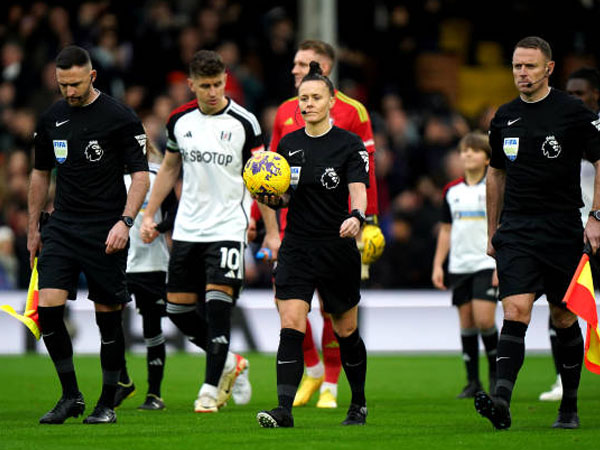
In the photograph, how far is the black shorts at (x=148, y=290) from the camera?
32.4 ft

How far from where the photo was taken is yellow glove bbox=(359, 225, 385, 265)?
9.45 m

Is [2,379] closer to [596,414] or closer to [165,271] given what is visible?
[165,271]

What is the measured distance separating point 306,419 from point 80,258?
1884mm

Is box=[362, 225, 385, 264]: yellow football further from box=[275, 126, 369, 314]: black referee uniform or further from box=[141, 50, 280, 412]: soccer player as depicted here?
box=[275, 126, 369, 314]: black referee uniform

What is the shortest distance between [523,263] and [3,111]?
1204 cm

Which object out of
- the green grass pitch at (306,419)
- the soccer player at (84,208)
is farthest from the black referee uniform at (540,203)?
the soccer player at (84,208)

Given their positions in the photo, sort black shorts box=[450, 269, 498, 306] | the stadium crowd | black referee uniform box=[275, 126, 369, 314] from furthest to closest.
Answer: the stadium crowd
black shorts box=[450, 269, 498, 306]
black referee uniform box=[275, 126, 369, 314]

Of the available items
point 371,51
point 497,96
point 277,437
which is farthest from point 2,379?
point 497,96

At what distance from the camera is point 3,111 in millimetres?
18281

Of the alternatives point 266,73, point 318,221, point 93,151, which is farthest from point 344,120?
point 266,73

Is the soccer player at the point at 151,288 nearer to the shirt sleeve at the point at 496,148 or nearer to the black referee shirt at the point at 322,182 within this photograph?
the black referee shirt at the point at 322,182

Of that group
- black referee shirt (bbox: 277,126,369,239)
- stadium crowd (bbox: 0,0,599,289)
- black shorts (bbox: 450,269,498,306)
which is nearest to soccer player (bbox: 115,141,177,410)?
black referee shirt (bbox: 277,126,369,239)

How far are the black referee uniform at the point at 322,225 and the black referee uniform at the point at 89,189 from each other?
1.13 m

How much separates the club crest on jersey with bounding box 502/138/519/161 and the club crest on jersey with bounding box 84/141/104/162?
260 cm
